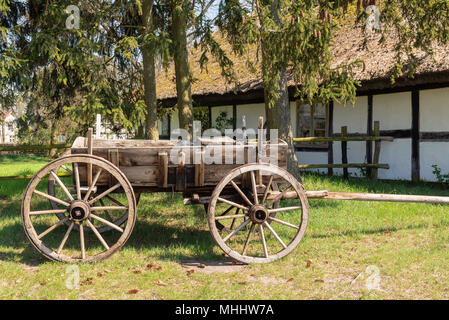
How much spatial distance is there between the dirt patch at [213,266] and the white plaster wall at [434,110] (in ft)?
22.0

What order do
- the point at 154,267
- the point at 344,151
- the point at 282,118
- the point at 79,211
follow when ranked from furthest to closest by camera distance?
the point at 344,151, the point at 282,118, the point at 154,267, the point at 79,211

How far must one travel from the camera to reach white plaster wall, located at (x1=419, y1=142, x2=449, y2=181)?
9.08 m

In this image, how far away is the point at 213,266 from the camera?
4.28m

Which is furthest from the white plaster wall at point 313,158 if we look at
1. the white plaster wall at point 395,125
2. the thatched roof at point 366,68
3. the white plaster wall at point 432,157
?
the white plaster wall at point 432,157

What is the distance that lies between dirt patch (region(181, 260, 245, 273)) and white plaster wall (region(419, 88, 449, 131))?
671 centimetres

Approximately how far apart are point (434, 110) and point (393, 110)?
955 millimetres

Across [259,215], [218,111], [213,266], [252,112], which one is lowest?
[213,266]

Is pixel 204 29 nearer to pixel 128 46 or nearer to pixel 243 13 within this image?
pixel 243 13

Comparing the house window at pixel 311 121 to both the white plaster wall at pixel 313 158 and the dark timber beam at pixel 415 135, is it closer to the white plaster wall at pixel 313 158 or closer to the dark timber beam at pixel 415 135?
the white plaster wall at pixel 313 158

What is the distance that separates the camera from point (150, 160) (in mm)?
4316

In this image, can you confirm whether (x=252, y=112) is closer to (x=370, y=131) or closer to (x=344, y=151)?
(x=344, y=151)

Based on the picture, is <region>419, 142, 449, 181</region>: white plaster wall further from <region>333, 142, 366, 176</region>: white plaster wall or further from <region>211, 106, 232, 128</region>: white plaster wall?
<region>211, 106, 232, 128</region>: white plaster wall

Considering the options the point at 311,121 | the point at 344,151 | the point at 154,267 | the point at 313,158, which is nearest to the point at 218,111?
the point at 311,121

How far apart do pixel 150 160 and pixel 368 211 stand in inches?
142
